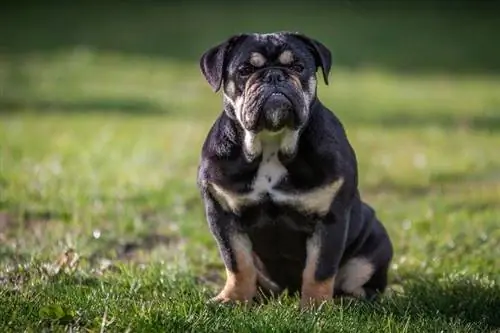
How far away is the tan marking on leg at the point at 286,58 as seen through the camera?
5391 millimetres

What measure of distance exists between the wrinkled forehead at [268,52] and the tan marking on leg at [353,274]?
124cm

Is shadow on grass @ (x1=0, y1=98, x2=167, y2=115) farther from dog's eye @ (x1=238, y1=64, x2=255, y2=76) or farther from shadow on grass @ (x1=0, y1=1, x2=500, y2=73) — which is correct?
dog's eye @ (x1=238, y1=64, x2=255, y2=76)

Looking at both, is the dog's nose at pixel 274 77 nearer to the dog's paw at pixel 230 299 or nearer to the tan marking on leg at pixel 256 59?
the tan marking on leg at pixel 256 59

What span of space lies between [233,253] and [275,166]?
0.53m

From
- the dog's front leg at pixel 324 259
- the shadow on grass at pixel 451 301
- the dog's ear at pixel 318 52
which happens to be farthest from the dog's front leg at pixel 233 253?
the dog's ear at pixel 318 52

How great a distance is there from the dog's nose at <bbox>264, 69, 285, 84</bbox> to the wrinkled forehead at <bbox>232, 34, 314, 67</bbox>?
3.7 inches

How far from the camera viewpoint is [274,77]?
5.28 metres

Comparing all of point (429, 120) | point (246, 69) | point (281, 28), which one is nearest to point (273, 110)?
point (246, 69)

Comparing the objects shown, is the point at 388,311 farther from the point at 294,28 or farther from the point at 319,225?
the point at 294,28

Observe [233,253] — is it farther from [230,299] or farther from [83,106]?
[83,106]

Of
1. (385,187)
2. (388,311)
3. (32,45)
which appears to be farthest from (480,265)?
(32,45)

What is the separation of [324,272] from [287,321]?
70 cm

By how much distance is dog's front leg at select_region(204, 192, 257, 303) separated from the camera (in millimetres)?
5504

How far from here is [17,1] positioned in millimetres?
28766
